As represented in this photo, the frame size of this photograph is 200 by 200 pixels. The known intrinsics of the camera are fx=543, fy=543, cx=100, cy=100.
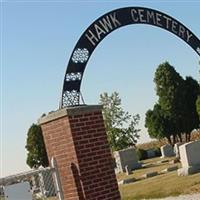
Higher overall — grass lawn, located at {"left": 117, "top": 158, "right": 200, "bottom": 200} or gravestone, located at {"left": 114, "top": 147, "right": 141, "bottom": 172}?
gravestone, located at {"left": 114, "top": 147, "right": 141, "bottom": 172}

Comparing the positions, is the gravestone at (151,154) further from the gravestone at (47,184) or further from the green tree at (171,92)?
the gravestone at (47,184)

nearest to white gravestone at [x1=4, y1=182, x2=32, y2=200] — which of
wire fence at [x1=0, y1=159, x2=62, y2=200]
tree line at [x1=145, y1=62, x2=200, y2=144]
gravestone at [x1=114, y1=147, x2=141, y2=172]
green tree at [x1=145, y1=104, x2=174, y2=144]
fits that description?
wire fence at [x1=0, y1=159, x2=62, y2=200]

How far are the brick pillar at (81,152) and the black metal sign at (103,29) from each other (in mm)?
705

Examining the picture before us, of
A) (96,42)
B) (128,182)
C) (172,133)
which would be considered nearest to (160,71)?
(172,133)

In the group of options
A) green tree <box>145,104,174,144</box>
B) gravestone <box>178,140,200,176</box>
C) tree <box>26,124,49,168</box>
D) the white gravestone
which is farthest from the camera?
tree <box>26,124,49,168</box>

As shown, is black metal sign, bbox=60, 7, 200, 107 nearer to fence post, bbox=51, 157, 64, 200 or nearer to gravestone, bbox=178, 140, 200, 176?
fence post, bbox=51, 157, 64, 200

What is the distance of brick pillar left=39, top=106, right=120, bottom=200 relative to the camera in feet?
30.5

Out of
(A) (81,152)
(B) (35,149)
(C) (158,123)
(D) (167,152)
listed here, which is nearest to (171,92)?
(C) (158,123)

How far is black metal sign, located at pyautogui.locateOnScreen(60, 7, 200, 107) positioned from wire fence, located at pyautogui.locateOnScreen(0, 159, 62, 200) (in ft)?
5.27

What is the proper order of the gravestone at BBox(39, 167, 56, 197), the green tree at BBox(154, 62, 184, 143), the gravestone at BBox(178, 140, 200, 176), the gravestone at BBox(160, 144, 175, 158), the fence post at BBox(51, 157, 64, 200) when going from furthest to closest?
the green tree at BBox(154, 62, 184, 143) → the gravestone at BBox(160, 144, 175, 158) → the gravestone at BBox(178, 140, 200, 176) → the fence post at BBox(51, 157, 64, 200) → the gravestone at BBox(39, 167, 56, 197)

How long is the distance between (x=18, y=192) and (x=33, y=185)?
76cm

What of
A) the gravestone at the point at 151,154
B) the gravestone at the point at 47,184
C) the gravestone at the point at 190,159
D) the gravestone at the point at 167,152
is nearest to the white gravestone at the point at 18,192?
the gravestone at the point at 47,184

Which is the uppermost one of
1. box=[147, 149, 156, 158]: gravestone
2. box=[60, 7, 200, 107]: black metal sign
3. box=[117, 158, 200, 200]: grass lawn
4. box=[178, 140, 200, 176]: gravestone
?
box=[60, 7, 200, 107]: black metal sign

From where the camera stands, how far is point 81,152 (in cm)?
934
